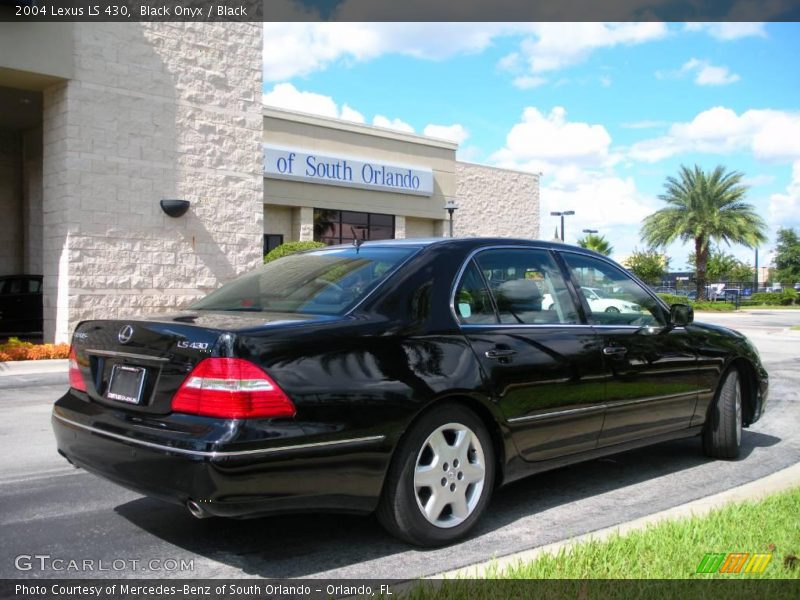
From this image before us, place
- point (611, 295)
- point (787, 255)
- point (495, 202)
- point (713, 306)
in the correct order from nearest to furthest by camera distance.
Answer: point (611, 295)
point (495, 202)
point (713, 306)
point (787, 255)

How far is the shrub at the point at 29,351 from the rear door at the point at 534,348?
1077cm

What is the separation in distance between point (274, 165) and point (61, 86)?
10.3m

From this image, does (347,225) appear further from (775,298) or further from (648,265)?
(775,298)

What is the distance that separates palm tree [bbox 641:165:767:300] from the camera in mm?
40000

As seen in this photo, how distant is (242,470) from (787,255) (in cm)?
7510

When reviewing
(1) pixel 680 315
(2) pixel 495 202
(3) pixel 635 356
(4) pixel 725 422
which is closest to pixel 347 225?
(2) pixel 495 202

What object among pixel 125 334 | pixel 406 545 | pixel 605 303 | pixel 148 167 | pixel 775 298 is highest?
pixel 148 167

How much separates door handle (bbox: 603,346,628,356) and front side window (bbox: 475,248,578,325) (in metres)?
0.28

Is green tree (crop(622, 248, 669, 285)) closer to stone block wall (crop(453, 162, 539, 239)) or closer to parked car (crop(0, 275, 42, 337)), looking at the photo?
stone block wall (crop(453, 162, 539, 239))

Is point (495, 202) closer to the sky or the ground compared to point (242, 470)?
closer to the sky

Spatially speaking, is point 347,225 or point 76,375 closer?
point 76,375

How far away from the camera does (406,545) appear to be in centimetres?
417

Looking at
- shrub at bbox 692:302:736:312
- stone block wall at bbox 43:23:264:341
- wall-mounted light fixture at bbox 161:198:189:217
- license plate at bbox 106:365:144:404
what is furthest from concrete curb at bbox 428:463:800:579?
shrub at bbox 692:302:736:312

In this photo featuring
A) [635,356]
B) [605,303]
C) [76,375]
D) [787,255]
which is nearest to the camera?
[76,375]
